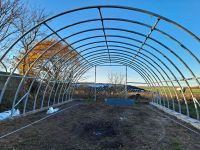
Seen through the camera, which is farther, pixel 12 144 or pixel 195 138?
pixel 195 138

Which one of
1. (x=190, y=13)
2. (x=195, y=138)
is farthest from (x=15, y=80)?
(x=195, y=138)

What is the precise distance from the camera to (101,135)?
735 centimetres

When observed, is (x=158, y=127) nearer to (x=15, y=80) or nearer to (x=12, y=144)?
(x=12, y=144)

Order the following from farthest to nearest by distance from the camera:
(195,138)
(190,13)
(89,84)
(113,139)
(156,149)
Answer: (89,84)
(190,13)
(195,138)
(113,139)
(156,149)

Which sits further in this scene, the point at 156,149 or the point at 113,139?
the point at 113,139

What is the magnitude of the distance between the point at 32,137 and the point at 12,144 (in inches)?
32.9

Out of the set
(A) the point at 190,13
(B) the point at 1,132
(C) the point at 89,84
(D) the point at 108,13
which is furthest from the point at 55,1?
(C) the point at 89,84

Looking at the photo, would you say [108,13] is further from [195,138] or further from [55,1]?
[195,138]

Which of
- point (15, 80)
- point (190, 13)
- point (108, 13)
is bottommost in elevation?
point (15, 80)

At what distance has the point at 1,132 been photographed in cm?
762

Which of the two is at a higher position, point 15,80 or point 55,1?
point 55,1

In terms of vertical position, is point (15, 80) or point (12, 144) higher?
point (15, 80)

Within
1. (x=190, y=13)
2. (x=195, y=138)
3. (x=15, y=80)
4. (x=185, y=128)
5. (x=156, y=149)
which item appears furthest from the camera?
(x=15, y=80)

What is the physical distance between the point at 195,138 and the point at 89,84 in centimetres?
1546
